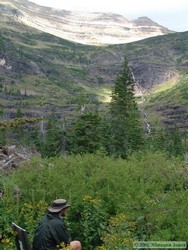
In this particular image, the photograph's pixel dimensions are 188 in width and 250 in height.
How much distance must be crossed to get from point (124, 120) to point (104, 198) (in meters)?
34.9

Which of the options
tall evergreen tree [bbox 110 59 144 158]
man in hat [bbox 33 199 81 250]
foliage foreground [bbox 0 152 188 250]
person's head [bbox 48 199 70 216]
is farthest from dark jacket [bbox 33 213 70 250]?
tall evergreen tree [bbox 110 59 144 158]

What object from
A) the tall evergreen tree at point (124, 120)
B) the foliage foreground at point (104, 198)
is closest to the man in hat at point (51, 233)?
the foliage foreground at point (104, 198)

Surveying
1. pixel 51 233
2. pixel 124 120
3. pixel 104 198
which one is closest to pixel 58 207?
pixel 51 233

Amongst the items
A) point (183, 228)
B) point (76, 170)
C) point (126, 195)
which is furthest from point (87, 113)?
point (183, 228)

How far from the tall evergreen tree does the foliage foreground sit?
2977cm

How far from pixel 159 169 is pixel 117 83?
34.9m

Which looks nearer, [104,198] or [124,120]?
[104,198]

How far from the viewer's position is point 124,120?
151 ft

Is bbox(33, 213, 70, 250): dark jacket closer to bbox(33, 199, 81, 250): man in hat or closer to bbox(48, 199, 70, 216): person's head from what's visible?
bbox(33, 199, 81, 250): man in hat

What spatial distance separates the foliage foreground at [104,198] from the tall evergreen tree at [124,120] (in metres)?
29.8

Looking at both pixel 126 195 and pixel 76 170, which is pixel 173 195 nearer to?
pixel 126 195

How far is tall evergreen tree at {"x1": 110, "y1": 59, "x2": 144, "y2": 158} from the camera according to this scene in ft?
145

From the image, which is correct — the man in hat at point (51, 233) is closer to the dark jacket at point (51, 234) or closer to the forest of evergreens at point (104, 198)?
the dark jacket at point (51, 234)

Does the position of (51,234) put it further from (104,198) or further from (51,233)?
(104,198)
